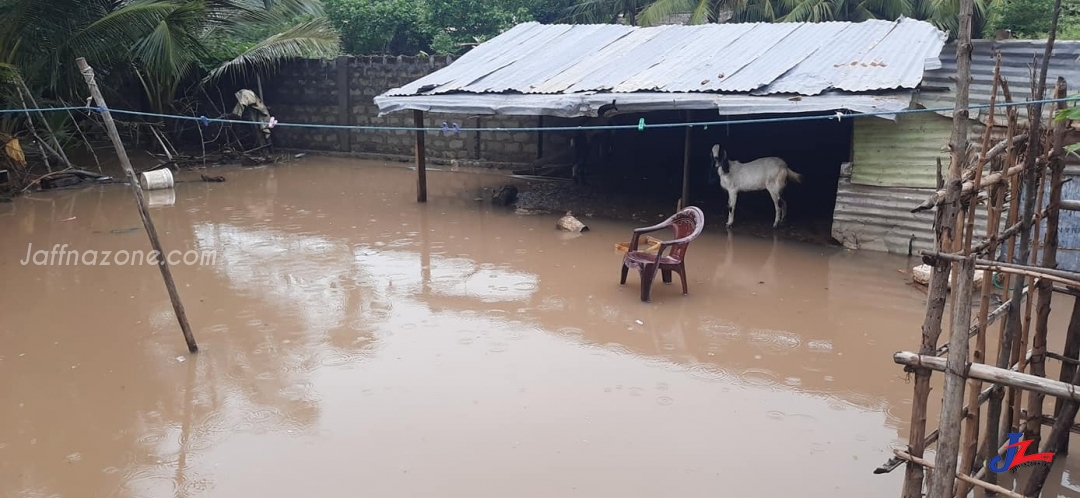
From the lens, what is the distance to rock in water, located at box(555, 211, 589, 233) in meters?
9.55

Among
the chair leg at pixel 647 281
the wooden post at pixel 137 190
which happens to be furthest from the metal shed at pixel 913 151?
the wooden post at pixel 137 190

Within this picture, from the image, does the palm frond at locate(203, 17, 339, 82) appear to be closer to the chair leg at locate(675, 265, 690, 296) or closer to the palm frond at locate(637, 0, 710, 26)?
the palm frond at locate(637, 0, 710, 26)

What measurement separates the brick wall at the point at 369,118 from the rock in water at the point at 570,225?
4.22m

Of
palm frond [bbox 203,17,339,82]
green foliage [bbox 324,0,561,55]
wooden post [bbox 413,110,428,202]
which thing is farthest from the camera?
green foliage [bbox 324,0,561,55]

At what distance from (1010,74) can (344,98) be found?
11.9 metres

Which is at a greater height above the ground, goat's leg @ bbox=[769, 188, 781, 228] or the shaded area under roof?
the shaded area under roof

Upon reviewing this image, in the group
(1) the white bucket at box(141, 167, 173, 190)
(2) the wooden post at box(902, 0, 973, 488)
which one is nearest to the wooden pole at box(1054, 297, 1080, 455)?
(2) the wooden post at box(902, 0, 973, 488)

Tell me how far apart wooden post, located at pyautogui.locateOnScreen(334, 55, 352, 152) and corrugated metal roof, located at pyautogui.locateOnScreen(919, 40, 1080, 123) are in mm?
11108

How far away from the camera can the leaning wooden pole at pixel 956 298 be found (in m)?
2.62

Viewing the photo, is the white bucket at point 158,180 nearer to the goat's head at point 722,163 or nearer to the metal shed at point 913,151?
the goat's head at point 722,163

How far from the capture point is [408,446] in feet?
14.4

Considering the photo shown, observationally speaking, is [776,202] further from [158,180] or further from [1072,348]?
[158,180]

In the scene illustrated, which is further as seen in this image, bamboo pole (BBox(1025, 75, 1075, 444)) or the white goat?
the white goat

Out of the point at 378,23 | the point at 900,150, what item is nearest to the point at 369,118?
the point at 378,23
